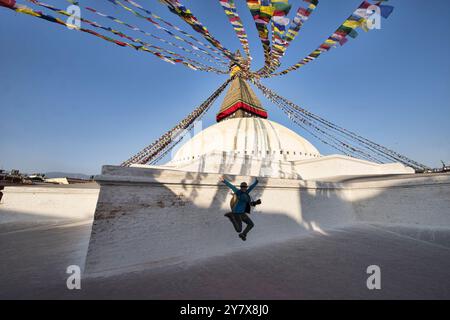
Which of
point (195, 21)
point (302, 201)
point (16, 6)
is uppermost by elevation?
point (195, 21)

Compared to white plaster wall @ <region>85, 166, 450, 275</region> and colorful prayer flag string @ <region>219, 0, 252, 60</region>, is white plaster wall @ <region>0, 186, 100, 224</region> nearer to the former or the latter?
white plaster wall @ <region>85, 166, 450, 275</region>

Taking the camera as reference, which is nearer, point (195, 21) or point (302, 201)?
point (195, 21)

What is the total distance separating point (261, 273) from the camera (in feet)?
12.0

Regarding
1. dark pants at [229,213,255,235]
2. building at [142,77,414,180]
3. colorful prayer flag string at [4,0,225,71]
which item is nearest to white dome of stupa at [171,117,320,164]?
building at [142,77,414,180]

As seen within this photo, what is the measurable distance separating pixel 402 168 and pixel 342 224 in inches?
497

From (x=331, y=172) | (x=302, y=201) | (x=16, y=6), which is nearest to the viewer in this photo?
(x=16, y=6)

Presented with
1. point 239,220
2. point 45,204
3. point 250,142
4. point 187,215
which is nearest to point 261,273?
point 239,220

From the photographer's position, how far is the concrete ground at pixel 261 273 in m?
2.90

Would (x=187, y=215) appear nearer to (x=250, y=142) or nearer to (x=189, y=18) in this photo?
(x=189, y=18)

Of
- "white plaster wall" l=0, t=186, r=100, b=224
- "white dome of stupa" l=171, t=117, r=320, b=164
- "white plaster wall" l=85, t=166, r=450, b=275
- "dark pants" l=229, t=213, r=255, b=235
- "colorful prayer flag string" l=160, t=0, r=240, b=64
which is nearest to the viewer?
"white plaster wall" l=85, t=166, r=450, b=275

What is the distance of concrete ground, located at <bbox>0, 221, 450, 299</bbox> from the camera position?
9.50 feet

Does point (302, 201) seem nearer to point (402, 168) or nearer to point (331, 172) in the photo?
point (331, 172)

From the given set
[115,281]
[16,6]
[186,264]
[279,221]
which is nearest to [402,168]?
[279,221]
